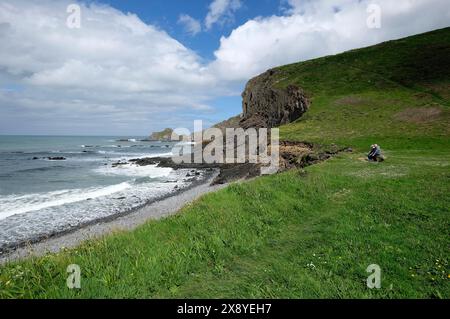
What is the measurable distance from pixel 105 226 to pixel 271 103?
254 ft

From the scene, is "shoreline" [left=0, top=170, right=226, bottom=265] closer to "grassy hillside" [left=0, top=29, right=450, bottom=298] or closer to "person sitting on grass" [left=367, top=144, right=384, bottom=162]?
"grassy hillside" [left=0, top=29, right=450, bottom=298]

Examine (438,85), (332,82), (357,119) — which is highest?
(332,82)

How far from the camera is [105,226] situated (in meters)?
26.7

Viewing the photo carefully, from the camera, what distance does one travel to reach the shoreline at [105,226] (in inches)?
827

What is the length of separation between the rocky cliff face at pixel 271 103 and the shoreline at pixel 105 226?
5075cm

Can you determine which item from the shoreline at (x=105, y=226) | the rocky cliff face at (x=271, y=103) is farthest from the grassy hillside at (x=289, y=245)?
the rocky cliff face at (x=271, y=103)

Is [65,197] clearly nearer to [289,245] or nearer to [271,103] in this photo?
[289,245]

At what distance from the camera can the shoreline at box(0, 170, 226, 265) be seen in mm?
21000

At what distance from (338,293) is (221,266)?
4.02m
